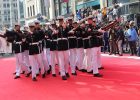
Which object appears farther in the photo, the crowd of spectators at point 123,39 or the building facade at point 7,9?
the building facade at point 7,9

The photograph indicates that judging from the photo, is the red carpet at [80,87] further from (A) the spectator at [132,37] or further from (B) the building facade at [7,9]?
(B) the building facade at [7,9]

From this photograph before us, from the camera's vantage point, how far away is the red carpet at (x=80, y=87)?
9.45 metres

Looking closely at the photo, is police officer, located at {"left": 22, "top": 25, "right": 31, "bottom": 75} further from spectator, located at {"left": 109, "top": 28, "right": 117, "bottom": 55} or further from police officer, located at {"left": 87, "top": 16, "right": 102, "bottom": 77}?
spectator, located at {"left": 109, "top": 28, "right": 117, "bottom": 55}

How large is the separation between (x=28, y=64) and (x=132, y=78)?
4.18 meters

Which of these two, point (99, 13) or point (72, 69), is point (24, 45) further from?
point (99, 13)

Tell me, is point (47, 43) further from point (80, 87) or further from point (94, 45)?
point (80, 87)

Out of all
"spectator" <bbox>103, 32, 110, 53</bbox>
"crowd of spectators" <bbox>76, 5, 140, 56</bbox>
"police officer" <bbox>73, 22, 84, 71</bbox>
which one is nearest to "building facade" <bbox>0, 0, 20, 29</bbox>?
"spectator" <bbox>103, 32, 110, 53</bbox>

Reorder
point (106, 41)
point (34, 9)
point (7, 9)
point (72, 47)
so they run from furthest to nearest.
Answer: point (7, 9), point (34, 9), point (106, 41), point (72, 47)

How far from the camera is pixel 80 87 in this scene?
10.7 metres

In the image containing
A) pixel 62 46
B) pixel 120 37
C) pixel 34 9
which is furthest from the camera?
pixel 34 9

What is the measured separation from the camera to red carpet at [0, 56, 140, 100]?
9453 millimetres

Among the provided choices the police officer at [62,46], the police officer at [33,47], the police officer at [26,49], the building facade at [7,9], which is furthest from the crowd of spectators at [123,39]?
the building facade at [7,9]

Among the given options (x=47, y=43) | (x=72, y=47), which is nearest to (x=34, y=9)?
(x=47, y=43)

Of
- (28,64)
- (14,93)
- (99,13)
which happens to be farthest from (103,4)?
(14,93)
